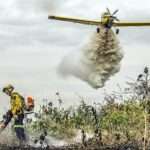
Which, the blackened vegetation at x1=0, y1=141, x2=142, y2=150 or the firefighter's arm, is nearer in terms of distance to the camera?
the blackened vegetation at x1=0, y1=141, x2=142, y2=150

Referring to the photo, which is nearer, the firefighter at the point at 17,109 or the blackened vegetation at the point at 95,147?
the blackened vegetation at the point at 95,147

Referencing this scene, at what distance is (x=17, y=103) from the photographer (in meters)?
25.1

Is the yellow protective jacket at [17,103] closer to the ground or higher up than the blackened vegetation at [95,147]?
higher up

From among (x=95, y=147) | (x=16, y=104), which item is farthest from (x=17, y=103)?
(x=95, y=147)

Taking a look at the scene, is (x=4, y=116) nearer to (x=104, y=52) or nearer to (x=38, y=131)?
(x=38, y=131)

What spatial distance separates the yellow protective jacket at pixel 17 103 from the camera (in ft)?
82.3

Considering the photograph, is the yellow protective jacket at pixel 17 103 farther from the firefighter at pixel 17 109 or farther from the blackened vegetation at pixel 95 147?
the blackened vegetation at pixel 95 147

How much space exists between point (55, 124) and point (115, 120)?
2.53 meters

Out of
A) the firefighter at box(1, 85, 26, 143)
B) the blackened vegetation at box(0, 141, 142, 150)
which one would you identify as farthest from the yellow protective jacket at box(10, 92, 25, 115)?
the blackened vegetation at box(0, 141, 142, 150)

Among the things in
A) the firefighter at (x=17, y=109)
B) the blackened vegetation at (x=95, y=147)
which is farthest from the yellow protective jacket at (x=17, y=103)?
the blackened vegetation at (x=95, y=147)

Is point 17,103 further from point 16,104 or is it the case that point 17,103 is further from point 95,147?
point 95,147

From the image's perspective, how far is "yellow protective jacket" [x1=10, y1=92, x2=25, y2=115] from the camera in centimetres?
2508

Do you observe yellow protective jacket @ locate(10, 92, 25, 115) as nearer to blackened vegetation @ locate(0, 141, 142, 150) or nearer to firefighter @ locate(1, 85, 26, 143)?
firefighter @ locate(1, 85, 26, 143)

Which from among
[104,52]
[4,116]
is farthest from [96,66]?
[4,116]
